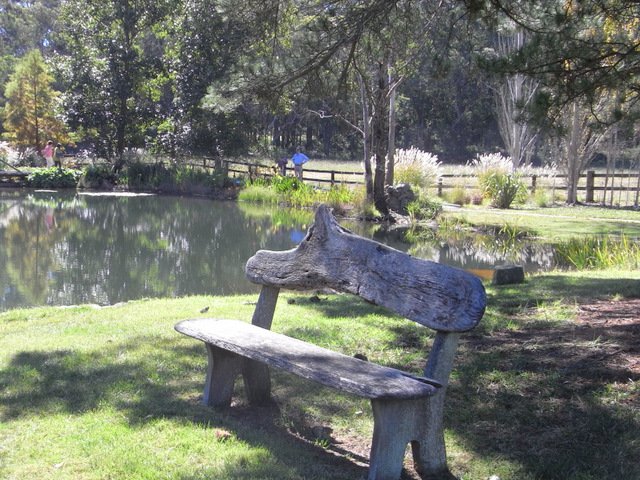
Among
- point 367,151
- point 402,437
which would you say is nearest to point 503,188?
point 367,151

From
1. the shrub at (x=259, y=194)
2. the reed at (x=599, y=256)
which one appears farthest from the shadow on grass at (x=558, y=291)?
the shrub at (x=259, y=194)

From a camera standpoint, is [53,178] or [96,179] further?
[96,179]

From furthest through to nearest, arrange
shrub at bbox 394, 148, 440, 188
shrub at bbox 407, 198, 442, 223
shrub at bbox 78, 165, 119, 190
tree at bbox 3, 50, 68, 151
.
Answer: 1. tree at bbox 3, 50, 68, 151
2. shrub at bbox 78, 165, 119, 190
3. shrub at bbox 394, 148, 440, 188
4. shrub at bbox 407, 198, 442, 223

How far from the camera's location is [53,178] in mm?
29547

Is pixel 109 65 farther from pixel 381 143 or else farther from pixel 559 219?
pixel 559 219

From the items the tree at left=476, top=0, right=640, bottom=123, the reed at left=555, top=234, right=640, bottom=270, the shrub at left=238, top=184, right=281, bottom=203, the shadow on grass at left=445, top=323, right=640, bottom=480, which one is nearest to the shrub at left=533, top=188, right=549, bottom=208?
the shrub at left=238, top=184, right=281, bottom=203

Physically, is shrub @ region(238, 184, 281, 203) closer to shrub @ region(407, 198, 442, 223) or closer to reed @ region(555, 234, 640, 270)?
shrub @ region(407, 198, 442, 223)

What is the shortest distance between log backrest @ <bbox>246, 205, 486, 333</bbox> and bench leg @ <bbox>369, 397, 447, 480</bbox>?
39cm

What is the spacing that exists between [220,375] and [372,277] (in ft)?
3.93

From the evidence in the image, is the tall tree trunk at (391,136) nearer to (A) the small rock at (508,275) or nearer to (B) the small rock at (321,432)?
(A) the small rock at (508,275)

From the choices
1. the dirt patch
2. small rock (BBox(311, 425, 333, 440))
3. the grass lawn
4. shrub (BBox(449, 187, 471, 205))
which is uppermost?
shrub (BBox(449, 187, 471, 205))

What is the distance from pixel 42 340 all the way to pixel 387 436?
3828 millimetres

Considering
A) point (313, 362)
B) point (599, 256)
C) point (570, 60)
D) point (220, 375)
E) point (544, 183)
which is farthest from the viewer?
point (544, 183)

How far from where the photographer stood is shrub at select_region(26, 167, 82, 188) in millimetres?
29328
